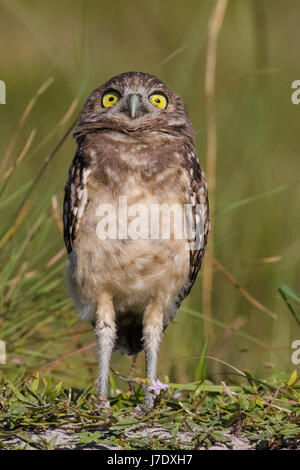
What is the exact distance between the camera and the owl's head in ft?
14.3

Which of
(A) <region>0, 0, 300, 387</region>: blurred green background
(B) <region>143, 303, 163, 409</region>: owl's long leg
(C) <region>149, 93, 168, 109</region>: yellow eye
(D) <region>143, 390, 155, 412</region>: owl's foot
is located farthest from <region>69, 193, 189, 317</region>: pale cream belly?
(C) <region>149, 93, 168, 109</region>: yellow eye

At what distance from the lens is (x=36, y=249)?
507 centimetres

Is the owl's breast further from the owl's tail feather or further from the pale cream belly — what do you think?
the owl's tail feather

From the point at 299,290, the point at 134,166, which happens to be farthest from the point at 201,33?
the point at 299,290

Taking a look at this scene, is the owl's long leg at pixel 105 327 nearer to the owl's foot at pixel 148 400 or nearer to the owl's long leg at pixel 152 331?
the owl's long leg at pixel 152 331

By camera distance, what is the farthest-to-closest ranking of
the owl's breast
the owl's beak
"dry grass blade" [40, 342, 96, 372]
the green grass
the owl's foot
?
"dry grass blade" [40, 342, 96, 372] < the owl's beak < the owl's breast < the owl's foot < the green grass

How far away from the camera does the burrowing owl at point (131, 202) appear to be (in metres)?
4.20

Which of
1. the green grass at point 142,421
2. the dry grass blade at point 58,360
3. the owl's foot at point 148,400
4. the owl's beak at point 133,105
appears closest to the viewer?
the green grass at point 142,421

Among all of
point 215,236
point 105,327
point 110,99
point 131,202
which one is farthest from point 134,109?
point 215,236

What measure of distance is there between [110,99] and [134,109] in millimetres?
276

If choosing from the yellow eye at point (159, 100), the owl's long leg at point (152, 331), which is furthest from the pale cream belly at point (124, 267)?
the yellow eye at point (159, 100)

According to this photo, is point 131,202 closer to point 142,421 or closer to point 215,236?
point 142,421

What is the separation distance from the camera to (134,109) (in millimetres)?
4277

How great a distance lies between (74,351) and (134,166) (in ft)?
4.17
